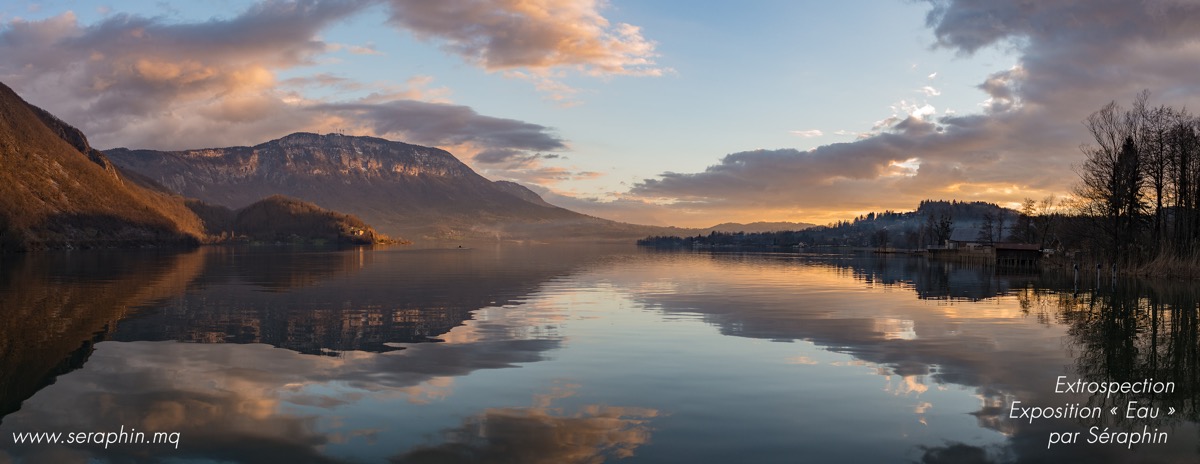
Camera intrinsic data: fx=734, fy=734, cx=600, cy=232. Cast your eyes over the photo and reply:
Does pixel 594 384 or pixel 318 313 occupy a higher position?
pixel 594 384

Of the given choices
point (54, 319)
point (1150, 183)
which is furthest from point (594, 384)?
point (1150, 183)

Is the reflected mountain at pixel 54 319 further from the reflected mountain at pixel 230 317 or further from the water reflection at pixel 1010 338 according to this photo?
the water reflection at pixel 1010 338

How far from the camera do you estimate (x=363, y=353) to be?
23.2 m

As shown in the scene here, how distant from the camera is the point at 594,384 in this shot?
18406 mm

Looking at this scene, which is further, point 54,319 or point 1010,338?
point 54,319

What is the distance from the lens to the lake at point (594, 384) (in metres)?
13.0

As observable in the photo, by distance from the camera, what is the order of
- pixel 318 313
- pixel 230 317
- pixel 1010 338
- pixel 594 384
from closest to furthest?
pixel 594 384, pixel 1010 338, pixel 230 317, pixel 318 313

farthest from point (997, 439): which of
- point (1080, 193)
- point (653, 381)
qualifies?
point (1080, 193)

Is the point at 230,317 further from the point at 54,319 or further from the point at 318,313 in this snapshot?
the point at 54,319

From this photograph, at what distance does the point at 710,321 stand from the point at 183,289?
3750cm

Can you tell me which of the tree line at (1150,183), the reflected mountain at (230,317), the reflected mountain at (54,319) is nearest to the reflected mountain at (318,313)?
the reflected mountain at (230,317)

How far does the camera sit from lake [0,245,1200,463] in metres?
13.0

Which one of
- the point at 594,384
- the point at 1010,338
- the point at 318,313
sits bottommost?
the point at 318,313

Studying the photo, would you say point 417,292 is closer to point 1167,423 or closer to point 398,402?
point 398,402
